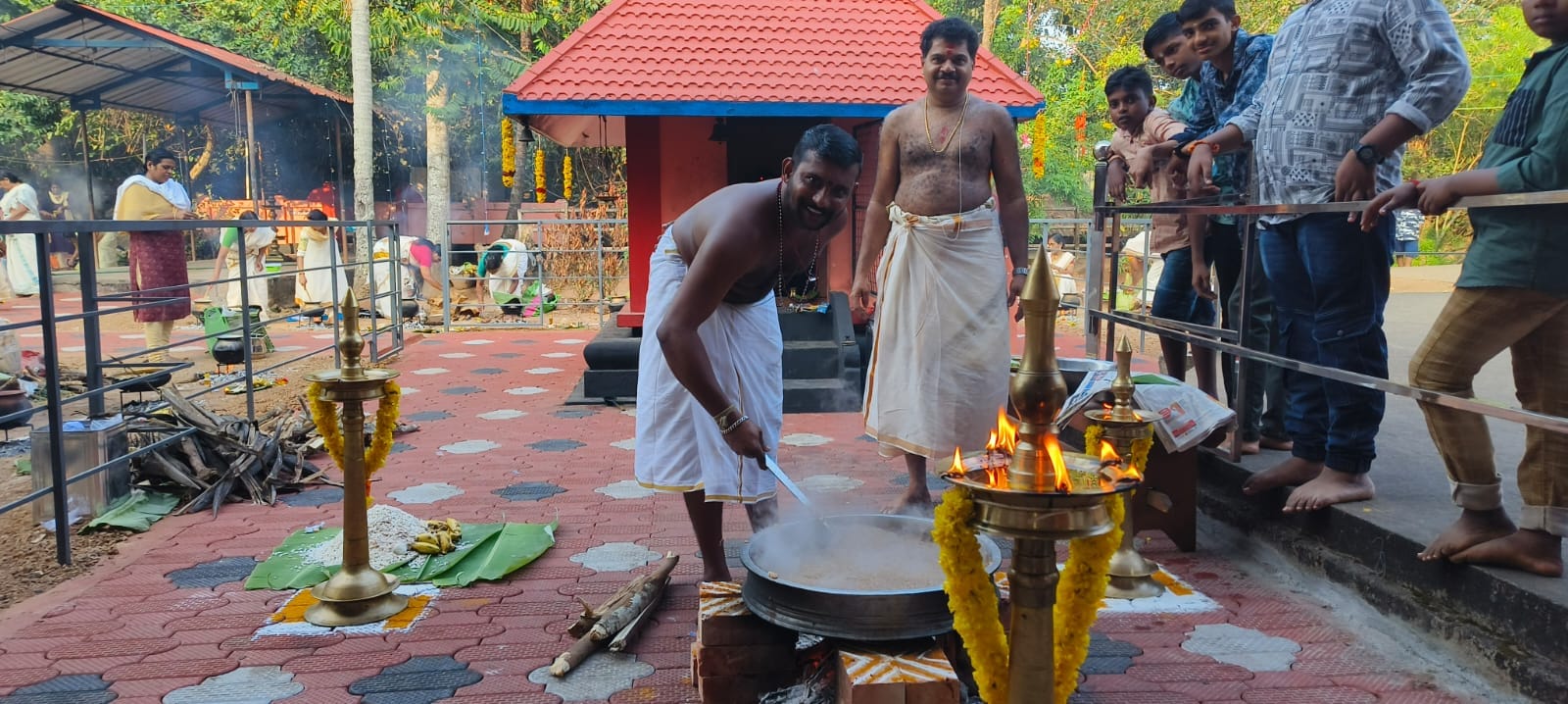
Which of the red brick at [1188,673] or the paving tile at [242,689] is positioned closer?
the paving tile at [242,689]

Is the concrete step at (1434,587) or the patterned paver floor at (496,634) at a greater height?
the concrete step at (1434,587)

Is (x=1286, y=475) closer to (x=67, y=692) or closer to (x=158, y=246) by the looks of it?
(x=67, y=692)

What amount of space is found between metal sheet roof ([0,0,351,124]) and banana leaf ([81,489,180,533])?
9.80m

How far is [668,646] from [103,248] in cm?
2329

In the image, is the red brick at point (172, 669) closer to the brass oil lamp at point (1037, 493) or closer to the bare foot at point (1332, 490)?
the brass oil lamp at point (1037, 493)

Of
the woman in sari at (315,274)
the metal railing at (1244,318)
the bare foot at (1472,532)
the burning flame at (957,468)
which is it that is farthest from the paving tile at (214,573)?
the woman in sari at (315,274)

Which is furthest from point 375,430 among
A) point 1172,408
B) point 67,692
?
point 1172,408

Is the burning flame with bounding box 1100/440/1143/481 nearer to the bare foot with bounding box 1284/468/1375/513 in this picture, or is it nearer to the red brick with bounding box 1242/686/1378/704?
the red brick with bounding box 1242/686/1378/704

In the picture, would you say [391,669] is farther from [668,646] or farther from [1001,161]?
[1001,161]

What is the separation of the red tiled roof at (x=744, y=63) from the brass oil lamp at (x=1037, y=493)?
6.78 m

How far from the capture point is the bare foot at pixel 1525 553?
274cm

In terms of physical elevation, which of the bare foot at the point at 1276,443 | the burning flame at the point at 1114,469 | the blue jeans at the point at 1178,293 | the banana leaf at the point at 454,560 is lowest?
the banana leaf at the point at 454,560

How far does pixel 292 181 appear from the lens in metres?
23.3

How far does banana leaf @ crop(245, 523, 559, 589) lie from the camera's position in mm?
3713
